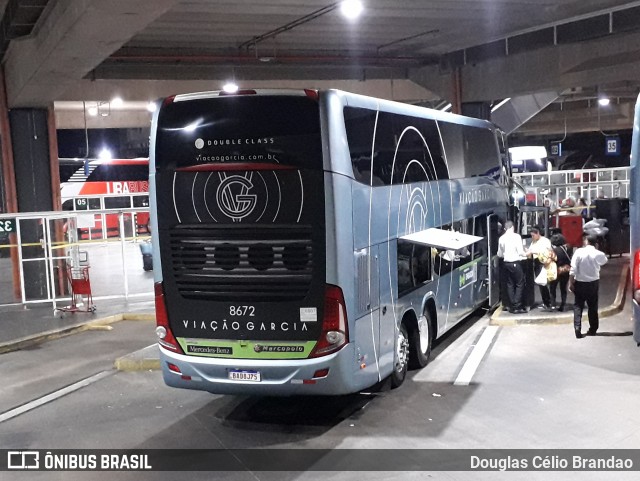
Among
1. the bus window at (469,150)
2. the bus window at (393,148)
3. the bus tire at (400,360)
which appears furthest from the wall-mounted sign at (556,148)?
the bus tire at (400,360)

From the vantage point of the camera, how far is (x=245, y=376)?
761cm

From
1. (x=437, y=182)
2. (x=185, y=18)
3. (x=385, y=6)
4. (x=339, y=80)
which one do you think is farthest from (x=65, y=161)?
(x=437, y=182)

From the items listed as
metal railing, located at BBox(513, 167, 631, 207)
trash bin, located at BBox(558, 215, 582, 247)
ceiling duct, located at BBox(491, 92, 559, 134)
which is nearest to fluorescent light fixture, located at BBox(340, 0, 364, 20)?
trash bin, located at BBox(558, 215, 582, 247)

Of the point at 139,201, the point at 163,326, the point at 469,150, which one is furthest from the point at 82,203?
the point at 163,326

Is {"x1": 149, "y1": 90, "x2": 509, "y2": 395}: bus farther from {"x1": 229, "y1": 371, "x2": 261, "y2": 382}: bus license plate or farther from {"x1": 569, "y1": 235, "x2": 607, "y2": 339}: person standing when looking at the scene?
{"x1": 569, "y1": 235, "x2": 607, "y2": 339}: person standing

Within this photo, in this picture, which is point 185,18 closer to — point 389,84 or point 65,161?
point 389,84

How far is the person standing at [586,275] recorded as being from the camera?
11.1m

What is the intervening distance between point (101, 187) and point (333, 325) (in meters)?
32.2

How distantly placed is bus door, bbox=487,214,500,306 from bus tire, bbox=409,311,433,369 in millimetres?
4345

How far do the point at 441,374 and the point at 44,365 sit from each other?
271 inches

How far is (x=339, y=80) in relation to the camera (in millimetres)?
22344

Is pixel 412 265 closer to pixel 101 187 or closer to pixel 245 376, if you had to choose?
pixel 245 376

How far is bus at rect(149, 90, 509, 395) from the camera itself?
738cm

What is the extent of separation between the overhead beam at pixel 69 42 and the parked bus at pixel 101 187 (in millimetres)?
19345
